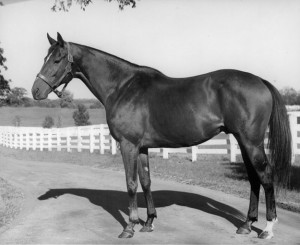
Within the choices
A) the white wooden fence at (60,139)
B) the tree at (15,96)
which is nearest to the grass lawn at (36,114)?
the tree at (15,96)

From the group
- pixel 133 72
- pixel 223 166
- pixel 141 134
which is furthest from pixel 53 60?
pixel 223 166

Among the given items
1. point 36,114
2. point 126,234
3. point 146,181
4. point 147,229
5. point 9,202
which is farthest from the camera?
point 36,114

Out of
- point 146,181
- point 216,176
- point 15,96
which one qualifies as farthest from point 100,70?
point 15,96

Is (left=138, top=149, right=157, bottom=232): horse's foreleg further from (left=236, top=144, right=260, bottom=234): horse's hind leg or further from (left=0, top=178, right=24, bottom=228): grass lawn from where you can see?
(left=0, top=178, right=24, bottom=228): grass lawn

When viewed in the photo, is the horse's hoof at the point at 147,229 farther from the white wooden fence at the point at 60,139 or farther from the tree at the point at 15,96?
the tree at the point at 15,96

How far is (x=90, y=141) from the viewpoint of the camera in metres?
22.6

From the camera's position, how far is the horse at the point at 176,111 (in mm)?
5391

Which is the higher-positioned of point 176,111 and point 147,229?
point 176,111

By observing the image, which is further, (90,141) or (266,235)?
(90,141)

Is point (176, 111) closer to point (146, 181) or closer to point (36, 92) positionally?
point (146, 181)

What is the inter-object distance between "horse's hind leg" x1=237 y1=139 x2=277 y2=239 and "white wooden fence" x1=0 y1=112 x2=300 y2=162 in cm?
852

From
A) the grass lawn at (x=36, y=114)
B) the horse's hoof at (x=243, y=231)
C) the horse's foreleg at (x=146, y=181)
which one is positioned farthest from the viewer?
the grass lawn at (x=36, y=114)

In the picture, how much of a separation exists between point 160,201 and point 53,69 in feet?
11.0

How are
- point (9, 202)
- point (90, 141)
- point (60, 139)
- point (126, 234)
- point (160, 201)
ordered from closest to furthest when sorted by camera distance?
point (126, 234) < point (160, 201) < point (9, 202) < point (90, 141) < point (60, 139)
